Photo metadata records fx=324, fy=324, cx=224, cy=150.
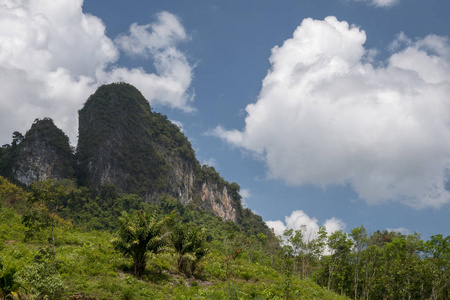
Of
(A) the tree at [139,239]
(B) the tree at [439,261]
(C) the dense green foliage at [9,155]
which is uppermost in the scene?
(C) the dense green foliage at [9,155]

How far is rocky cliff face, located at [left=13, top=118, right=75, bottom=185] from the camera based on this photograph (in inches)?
3127

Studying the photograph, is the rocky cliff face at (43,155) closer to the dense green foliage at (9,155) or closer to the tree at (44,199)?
the dense green foliage at (9,155)

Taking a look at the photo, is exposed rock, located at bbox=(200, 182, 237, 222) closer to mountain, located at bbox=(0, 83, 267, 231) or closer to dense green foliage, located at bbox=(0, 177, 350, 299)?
mountain, located at bbox=(0, 83, 267, 231)

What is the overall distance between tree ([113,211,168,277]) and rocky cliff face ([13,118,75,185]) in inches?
2850

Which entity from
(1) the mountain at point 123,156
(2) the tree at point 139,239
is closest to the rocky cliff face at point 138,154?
(1) the mountain at point 123,156

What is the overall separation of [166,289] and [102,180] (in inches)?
3224

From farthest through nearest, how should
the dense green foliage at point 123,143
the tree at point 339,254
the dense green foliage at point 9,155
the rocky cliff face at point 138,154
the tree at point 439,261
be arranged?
the rocky cliff face at point 138,154 < the dense green foliage at point 123,143 < the dense green foliage at point 9,155 < the tree at point 339,254 < the tree at point 439,261

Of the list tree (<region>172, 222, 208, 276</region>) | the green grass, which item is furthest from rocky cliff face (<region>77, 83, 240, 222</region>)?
tree (<region>172, 222, 208, 276</region>)

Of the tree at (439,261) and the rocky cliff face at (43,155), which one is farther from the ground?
the rocky cliff face at (43,155)

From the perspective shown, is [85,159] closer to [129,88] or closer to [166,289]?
[129,88]

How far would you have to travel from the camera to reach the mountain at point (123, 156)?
8275cm

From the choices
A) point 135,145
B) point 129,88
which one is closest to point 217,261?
point 135,145

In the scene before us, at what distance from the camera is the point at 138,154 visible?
334 ft

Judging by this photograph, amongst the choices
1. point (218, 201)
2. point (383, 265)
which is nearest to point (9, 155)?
point (218, 201)
